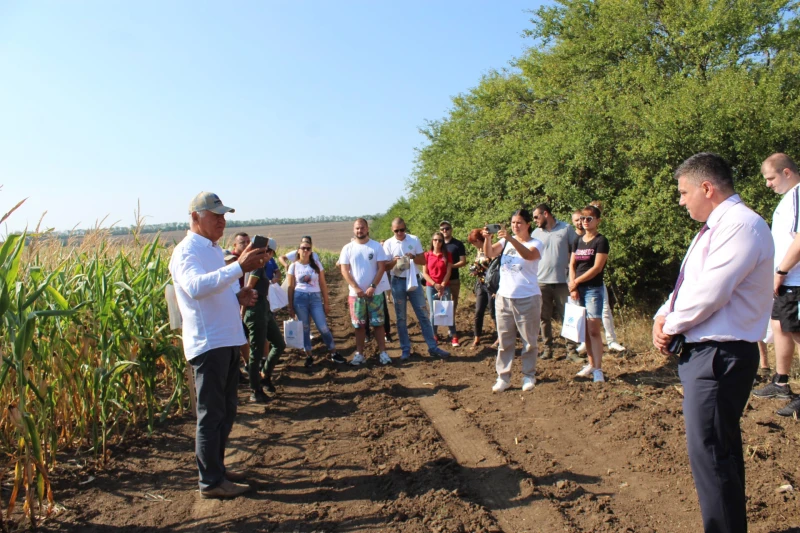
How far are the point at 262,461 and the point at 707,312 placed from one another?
3.54m

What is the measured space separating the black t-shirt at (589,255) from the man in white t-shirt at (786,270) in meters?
1.75

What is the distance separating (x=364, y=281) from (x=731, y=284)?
19.2 feet

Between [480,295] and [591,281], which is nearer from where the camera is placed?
[591,281]

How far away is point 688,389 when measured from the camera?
2.90 meters

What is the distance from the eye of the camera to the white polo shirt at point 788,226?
483cm

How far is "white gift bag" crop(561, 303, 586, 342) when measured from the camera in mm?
6289

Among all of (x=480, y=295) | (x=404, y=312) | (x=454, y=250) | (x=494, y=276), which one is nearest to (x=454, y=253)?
(x=454, y=250)

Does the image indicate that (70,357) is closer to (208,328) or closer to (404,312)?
(208,328)

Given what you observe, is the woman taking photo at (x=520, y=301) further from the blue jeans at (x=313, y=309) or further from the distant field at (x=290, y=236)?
the distant field at (x=290, y=236)

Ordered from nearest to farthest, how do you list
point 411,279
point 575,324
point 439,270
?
point 575,324, point 411,279, point 439,270

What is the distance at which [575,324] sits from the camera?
632 centimetres

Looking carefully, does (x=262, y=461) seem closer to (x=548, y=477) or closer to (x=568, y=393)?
(x=548, y=477)

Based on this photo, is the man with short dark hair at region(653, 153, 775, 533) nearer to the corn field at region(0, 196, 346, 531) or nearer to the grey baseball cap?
the grey baseball cap

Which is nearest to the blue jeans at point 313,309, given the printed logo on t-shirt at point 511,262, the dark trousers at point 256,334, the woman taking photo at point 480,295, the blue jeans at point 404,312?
the blue jeans at point 404,312
